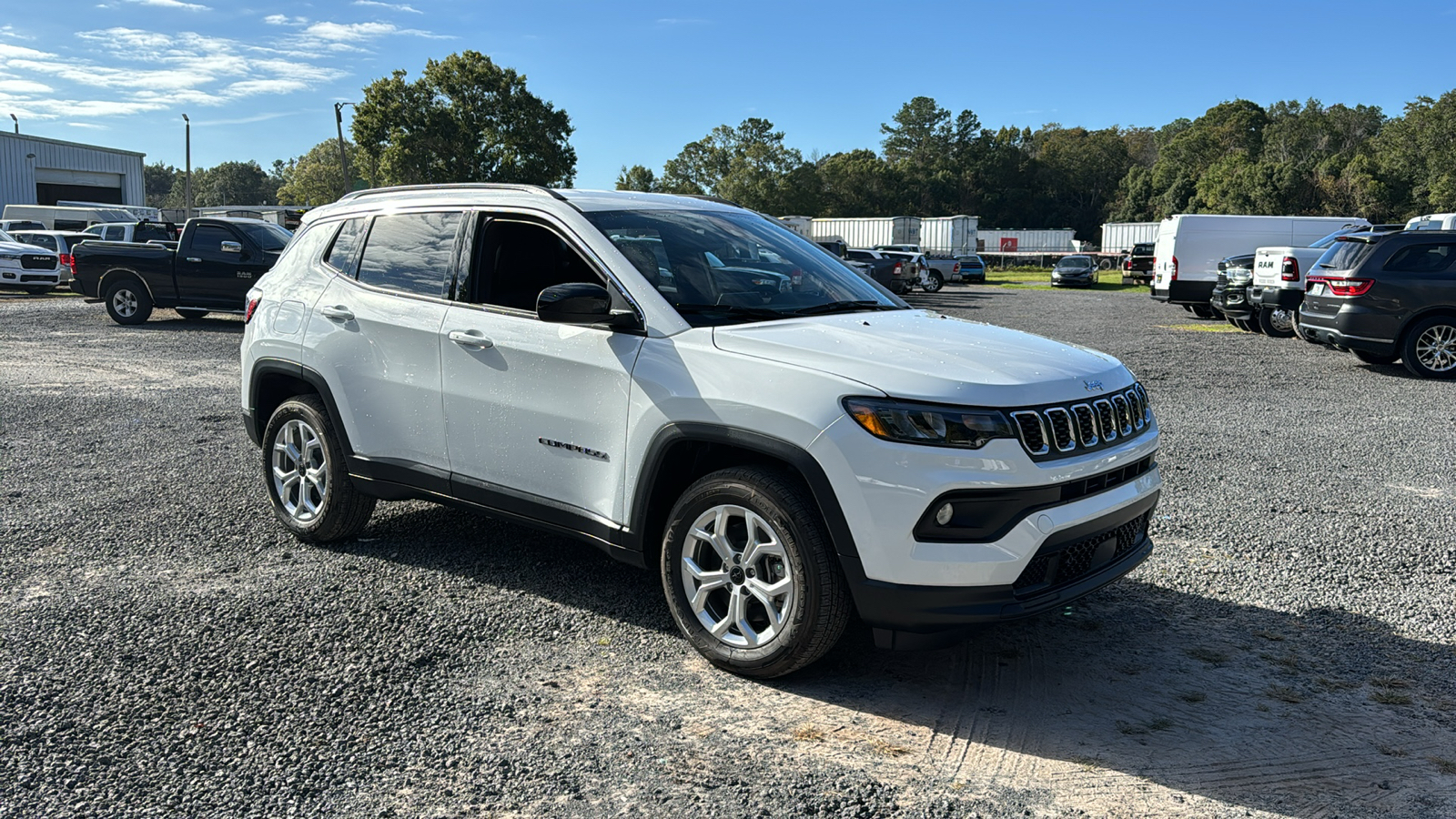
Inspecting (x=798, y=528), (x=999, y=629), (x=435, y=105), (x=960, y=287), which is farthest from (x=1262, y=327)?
(x=435, y=105)

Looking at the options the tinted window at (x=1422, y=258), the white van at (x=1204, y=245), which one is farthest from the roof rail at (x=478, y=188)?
the white van at (x=1204, y=245)

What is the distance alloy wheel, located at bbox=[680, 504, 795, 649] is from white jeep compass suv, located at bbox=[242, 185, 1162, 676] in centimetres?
1

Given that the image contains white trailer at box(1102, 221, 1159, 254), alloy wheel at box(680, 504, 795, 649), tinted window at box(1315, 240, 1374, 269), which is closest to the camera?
alloy wheel at box(680, 504, 795, 649)

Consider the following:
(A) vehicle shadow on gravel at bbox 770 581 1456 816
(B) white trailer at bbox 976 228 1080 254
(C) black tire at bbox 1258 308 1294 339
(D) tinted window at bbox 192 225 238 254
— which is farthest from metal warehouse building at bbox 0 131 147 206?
(A) vehicle shadow on gravel at bbox 770 581 1456 816

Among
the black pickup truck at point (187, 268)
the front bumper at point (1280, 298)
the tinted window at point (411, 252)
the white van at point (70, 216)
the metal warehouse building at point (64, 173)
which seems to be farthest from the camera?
the metal warehouse building at point (64, 173)

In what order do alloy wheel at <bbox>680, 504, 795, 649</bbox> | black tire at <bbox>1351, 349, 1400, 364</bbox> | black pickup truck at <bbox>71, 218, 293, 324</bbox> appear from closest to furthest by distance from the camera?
1. alloy wheel at <bbox>680, 504, 795, 649</bbox>
2. black tire at <bbox>1351, 349, 1400, 364</bbox>
3. black pickup truck at <bbox>71, 218, 293, 324</bbox>

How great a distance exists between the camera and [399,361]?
487 cm

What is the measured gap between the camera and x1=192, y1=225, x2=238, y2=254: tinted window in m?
17.3

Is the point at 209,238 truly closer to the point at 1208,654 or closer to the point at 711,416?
the point at 711,416

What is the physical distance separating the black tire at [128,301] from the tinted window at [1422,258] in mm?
18972

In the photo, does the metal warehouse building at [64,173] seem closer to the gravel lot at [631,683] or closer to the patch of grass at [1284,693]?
the gravel lot at [631,683]

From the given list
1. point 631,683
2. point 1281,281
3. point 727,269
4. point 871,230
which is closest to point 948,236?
point 871,230

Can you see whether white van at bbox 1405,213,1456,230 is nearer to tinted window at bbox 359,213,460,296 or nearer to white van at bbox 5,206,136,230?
tinted window at bbox 359,213,460,296

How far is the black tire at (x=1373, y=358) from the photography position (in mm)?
13141
